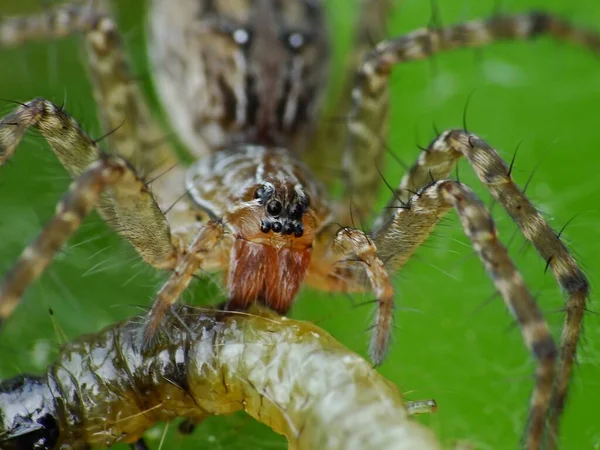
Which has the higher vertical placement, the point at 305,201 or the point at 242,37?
the point at 242,37

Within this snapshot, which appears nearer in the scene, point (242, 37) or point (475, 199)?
point (475, 199)

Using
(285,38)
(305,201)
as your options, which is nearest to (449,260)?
(305,201)

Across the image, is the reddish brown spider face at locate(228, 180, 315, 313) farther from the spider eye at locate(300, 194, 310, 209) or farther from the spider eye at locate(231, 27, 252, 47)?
the spider eye at locate(231, 27, 252, 47)

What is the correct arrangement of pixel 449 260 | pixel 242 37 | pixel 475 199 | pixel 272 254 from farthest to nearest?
pixel 242 37, pixel 449 260, pixel 272 254, pixel 475 199

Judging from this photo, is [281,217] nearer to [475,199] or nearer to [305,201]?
[305,201]

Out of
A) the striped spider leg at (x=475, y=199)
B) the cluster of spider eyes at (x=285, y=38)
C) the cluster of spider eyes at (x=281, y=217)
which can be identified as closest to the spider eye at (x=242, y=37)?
the cluster of spider eyes at (x=285, y=38)

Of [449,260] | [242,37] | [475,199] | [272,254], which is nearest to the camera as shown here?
[475,199]

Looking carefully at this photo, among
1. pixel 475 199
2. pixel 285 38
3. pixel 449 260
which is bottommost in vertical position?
pixel 449 260

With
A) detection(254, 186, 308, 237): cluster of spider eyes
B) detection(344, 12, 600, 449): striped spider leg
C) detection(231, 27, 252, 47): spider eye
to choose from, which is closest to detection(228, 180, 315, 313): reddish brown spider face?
detection(254, 186, 308, 237): cluster of spider eyes
